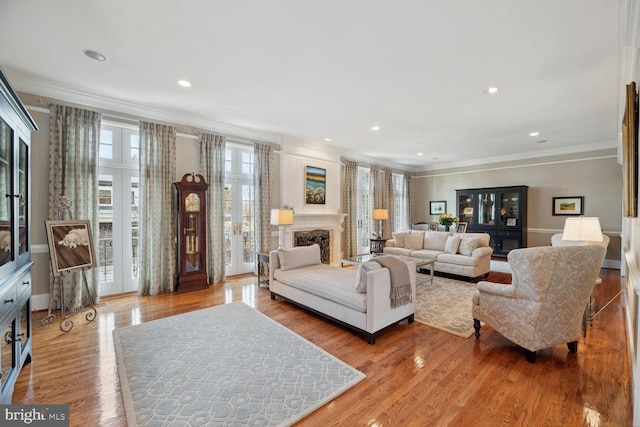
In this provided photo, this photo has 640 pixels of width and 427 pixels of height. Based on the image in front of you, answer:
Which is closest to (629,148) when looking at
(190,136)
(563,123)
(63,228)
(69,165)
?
(563,123)

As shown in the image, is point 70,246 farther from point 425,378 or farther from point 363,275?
point 425,378

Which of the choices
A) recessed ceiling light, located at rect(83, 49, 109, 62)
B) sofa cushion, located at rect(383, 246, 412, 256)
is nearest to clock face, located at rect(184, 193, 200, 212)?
recessed ceiling light, located at rect(83, 49, 109, 62)

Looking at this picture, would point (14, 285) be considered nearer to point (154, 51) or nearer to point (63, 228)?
point (63, 228)

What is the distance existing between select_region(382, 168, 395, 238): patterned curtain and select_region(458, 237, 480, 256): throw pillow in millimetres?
2844

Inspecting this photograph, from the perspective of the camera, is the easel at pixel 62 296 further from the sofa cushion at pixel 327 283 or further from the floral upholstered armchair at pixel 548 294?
the floral upholstered armchair at pixel 548 294

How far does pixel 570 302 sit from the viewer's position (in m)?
2.32

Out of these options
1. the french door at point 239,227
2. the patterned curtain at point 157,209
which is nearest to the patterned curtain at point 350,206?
the french door at point 239,227

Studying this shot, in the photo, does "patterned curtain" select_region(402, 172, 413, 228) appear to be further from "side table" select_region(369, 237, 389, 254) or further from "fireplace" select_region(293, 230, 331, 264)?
"fireplace" select_region(293, 230, 331, 264)

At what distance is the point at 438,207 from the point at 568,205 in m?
3.15

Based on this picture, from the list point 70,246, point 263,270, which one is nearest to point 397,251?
point 263,270

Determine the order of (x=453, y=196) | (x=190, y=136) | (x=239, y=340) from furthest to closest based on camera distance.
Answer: (x=453, y=196), (x=190, y=136), (x=239, y=340)

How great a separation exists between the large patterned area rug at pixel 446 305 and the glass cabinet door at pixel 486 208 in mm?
3474

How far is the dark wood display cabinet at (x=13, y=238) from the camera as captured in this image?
1.80 metres

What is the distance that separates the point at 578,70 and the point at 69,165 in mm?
6178
